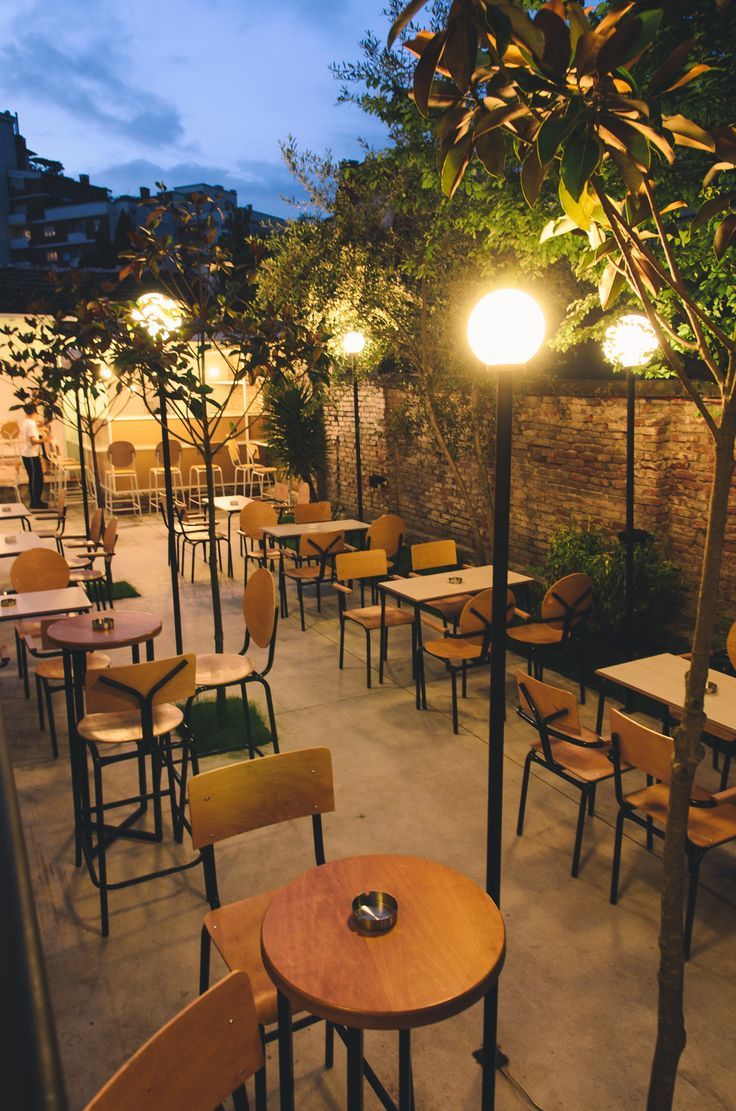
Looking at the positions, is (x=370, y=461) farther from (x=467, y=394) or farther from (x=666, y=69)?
(x=666, y=69)

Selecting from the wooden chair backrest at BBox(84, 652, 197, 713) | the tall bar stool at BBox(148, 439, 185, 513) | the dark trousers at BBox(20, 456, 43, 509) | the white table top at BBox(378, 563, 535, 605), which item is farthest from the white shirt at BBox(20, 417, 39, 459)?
the wooden chair backrest at BBox(84, 652, 197, 713)

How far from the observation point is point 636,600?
20.7 ft

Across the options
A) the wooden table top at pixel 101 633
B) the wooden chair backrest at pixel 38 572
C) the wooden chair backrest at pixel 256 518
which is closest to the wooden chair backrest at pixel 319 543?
the wooden chair backrest at pixel 256 518

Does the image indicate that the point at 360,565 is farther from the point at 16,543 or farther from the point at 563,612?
the point at 16,543

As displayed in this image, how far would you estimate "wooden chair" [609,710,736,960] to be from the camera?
323 centimetres

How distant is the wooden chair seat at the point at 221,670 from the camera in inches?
181

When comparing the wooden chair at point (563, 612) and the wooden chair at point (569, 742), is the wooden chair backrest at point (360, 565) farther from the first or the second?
the wooden chair at point (569, 742)

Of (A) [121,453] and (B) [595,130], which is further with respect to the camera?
(A) [121,453]

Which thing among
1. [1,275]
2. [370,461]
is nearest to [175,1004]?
[370,461]

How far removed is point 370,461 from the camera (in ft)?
37.4

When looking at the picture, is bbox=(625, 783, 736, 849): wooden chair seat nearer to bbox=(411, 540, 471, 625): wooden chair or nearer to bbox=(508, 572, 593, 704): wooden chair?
bbox=(508, 572, 593, 704): wooden chair

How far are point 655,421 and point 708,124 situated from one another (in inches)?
112

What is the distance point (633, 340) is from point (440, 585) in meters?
2.11

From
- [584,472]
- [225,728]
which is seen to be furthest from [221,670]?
[584,472]
